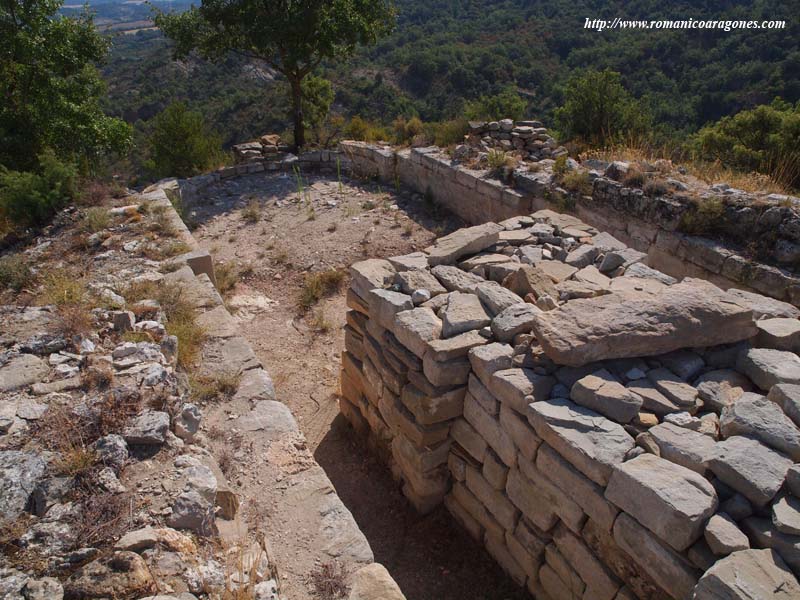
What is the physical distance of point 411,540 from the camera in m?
3.72

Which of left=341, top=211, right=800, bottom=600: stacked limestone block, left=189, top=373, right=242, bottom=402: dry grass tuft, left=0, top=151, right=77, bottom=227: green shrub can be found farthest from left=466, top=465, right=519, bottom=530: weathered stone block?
left=0, top=151, right=77, bottom=227: green shrub

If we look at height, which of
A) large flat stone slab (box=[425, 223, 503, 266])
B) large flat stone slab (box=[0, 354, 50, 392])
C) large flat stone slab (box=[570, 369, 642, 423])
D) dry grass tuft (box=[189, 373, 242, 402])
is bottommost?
dry grass tuft (box=[189, 373, 242, 402])

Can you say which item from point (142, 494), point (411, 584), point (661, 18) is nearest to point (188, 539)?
point (142, 494)

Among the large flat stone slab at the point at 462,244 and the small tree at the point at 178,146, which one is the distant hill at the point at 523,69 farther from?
the large flat stone slab at the point at 462,244

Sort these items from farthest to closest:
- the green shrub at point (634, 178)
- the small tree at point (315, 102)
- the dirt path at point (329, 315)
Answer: the small tree at point (315, 102) → the green shrub at point (634, 178) → the dirt path at point (329, 315)

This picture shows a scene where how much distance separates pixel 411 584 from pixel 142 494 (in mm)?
1905

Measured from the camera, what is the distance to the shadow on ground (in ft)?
11.1

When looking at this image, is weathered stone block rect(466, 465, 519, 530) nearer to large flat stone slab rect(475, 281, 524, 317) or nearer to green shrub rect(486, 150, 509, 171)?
large flat stone slab rect(475, 281, 524, 317)

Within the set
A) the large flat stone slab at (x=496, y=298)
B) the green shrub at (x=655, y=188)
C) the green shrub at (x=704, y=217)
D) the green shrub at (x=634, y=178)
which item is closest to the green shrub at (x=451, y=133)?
the green shrub at (x=634, y=178)

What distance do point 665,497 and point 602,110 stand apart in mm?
7991

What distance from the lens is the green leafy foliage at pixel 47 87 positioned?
748cm

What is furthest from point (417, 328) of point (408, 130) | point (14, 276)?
point (408, 130)

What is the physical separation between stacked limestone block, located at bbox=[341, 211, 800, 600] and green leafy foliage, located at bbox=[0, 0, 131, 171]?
653 centimetres

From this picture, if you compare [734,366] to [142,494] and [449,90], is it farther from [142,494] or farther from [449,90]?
[449,90]
